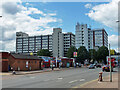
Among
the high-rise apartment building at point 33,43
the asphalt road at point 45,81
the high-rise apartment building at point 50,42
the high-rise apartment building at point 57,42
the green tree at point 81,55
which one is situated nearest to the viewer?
the asphalt road at point 45,81

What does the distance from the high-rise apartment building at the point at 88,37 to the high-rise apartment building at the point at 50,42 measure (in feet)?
21.6

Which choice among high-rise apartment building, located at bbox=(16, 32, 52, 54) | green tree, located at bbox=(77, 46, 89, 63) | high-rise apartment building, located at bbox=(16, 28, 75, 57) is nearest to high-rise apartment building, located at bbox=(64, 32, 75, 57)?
high-rise apartment building, located at bbox=(16, 28, 75, 57)

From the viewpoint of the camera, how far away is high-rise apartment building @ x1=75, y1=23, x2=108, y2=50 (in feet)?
502

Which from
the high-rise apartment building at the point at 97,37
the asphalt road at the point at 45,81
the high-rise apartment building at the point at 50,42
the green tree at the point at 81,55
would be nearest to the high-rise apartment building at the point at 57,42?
the high-rise apartment building at the point at 50,42

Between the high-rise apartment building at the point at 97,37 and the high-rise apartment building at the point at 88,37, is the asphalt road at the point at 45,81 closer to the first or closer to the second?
the high-rise apartment building at the point at 88,37

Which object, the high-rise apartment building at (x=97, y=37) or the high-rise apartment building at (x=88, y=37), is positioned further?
the high-rise apartment building at (x=97, y=37)

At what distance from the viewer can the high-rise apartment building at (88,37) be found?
15300 cm

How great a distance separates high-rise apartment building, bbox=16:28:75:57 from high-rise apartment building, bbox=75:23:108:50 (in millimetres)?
6576

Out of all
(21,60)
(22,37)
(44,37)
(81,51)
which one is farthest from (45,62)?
(22,37)

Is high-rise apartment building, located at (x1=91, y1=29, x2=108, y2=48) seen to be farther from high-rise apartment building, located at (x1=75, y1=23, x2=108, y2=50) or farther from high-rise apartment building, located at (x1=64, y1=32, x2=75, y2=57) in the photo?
high-rise apartment building, located at (x1=64, y1=32, x2=75, y2=57)

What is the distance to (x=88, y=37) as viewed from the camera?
15575 cm

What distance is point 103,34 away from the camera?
15488 centimetres

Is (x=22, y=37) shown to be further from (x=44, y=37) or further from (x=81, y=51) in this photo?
(x=81, y=51)

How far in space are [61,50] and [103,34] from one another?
40.1 m
